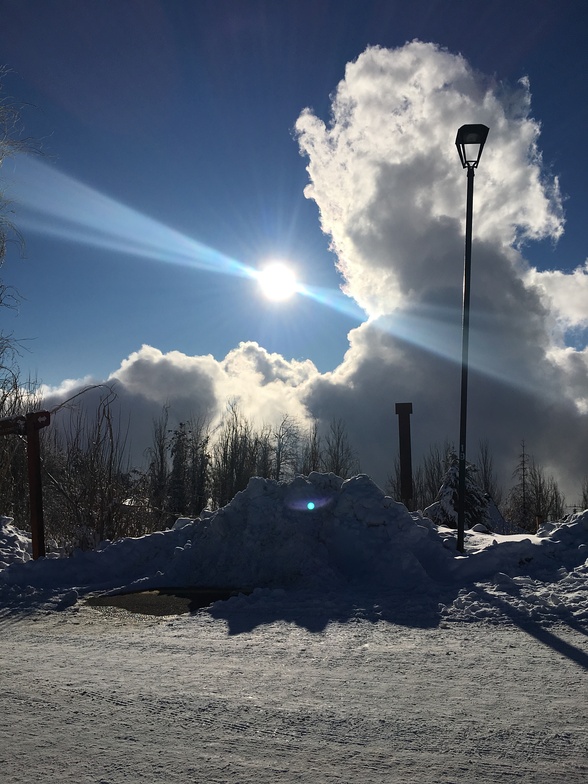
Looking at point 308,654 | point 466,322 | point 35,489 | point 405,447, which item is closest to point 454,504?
point 405,447

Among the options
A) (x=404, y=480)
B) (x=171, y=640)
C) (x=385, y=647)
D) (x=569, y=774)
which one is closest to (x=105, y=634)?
(x=171, y=640)

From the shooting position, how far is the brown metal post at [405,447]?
14969mm

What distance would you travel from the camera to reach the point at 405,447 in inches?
603

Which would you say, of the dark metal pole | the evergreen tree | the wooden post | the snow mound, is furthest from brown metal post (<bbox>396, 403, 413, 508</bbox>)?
the snow mound

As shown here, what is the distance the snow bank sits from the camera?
755cm

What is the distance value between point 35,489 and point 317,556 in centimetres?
450

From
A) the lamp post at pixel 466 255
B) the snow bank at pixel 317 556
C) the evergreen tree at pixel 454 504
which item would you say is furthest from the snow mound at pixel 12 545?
the evergreen tree at pixel 454 504

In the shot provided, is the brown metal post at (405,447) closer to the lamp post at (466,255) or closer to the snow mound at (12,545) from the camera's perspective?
the lamp post at (466,255)

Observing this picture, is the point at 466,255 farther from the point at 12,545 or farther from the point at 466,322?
the point at 12,545

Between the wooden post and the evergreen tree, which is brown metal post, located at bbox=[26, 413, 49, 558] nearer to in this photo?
the wooden post

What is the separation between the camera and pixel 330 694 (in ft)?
12.6

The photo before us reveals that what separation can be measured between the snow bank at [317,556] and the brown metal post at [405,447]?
5.46 meters

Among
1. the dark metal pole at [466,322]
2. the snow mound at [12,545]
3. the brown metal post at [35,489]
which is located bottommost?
the snow mound at [12,545]

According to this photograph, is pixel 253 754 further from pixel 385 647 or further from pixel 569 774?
pixel 385 647
